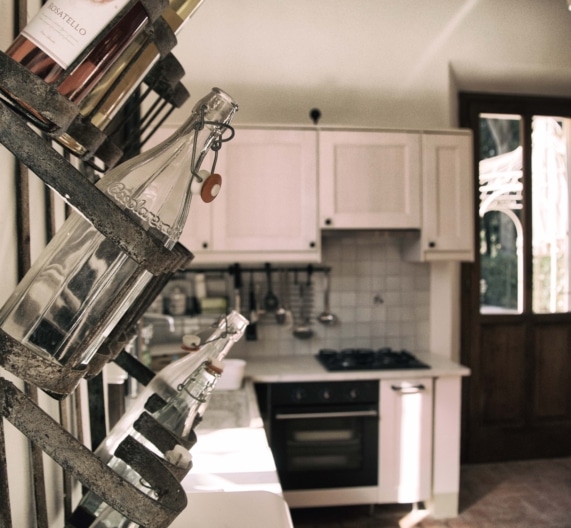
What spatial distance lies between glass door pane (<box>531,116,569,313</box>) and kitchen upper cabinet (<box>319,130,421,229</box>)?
4.61ft

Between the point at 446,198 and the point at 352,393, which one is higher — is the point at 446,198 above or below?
above

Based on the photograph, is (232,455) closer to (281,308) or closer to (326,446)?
(326,446)

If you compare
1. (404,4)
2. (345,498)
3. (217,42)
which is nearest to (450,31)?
(404,4)

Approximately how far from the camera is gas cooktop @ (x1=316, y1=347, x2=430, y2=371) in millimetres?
2934

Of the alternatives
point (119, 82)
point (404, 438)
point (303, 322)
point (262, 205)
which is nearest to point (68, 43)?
point (119, 82)

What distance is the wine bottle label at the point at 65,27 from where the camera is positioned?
360 millimetres

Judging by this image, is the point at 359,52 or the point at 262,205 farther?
the point at 359,52

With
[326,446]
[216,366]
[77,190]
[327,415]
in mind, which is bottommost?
[326,446]

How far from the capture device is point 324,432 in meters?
2.87

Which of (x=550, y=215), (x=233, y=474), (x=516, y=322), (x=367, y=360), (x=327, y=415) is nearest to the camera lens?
(x=233, y=474)

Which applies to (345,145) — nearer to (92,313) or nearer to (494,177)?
(494,177)

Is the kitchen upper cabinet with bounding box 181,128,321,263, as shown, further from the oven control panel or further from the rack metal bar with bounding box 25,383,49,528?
the rack metal bar with bounding box 25,383,49,528

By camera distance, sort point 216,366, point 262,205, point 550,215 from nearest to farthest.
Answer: point 216,366 < point 262,205 < point 550,215

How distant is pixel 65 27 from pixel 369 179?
9.00ft
